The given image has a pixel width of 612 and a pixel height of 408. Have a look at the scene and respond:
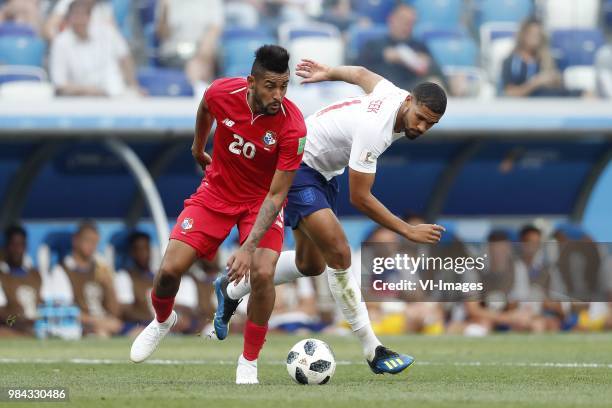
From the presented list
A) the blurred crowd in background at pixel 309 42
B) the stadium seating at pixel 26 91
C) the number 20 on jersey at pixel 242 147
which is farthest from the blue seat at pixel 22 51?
the number 20 on jersey at pixel 242 147

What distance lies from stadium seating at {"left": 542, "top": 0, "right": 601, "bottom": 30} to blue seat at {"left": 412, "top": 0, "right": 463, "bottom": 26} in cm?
117

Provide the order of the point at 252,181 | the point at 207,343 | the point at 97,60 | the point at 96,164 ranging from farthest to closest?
the point at 96,164 < the point at 97,60 < the point at 207,343 < the point at 252,181

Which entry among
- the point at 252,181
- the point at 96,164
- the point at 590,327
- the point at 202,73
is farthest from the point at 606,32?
the point at 252,181

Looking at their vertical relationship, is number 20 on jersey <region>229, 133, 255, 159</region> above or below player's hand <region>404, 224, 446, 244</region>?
above

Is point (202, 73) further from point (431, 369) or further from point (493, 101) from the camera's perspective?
point (431, 369)

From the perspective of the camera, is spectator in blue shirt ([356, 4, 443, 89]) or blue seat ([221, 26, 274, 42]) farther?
blue seat ([221, 26, 274, 42])

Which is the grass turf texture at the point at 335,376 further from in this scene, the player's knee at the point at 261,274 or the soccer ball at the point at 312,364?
the player's knee at the point at 261,274

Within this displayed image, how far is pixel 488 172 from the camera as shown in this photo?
16562mm

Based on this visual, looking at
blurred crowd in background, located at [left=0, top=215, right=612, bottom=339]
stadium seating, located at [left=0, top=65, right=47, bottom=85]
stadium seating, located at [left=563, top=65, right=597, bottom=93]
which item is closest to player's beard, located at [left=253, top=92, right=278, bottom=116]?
blurred crowd in background, located at [left=0, top=215, right=612, bottom=339]

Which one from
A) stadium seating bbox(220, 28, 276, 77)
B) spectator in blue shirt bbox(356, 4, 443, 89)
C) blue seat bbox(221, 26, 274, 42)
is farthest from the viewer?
blue seat bbox(221, 26, 274, 42)

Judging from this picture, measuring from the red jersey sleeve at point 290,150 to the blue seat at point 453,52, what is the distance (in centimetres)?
892

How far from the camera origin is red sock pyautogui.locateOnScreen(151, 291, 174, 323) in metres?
8.34

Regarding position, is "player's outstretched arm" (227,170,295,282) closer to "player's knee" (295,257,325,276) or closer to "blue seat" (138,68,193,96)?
"player's knee" (295,257,325,276)

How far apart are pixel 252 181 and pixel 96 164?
7.48m
